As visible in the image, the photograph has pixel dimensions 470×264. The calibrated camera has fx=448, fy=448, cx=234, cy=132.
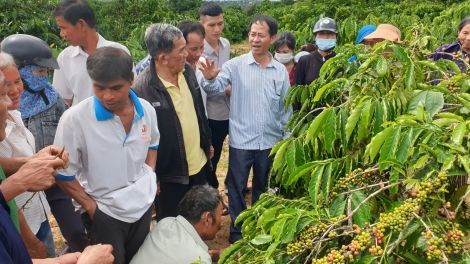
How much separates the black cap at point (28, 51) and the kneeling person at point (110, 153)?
0.56 metres

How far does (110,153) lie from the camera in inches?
84.0

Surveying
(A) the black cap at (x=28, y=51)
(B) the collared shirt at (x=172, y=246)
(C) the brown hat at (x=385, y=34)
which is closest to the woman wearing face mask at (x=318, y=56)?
(C) the brown hat at (x=385, y=34)

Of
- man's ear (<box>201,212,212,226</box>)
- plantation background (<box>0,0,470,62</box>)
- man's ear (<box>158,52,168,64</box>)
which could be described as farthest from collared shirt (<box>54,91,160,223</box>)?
plantation background (<box>0,0,470,62</box>)

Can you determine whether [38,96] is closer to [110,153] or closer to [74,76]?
[74,76]

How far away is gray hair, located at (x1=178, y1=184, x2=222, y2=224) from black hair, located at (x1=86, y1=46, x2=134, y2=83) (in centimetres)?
75

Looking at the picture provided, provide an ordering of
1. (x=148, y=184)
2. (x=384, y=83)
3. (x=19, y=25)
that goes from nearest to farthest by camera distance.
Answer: (x=384, y=83)
(x=148, y=184)
(x=19, y=25)

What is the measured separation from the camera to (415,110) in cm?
161

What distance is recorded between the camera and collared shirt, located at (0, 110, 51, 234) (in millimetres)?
2139

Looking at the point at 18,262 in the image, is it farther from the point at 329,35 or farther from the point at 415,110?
the point at 329,35

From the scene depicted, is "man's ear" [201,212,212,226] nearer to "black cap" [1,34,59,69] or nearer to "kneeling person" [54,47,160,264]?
"kneeling person" [54,47,160,264]

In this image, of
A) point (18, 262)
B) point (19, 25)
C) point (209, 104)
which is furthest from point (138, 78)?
point (19, 25)

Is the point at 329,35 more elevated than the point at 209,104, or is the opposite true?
the point at 329,35

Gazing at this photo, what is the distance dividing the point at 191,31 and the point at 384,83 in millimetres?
1572

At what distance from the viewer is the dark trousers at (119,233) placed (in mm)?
2180
